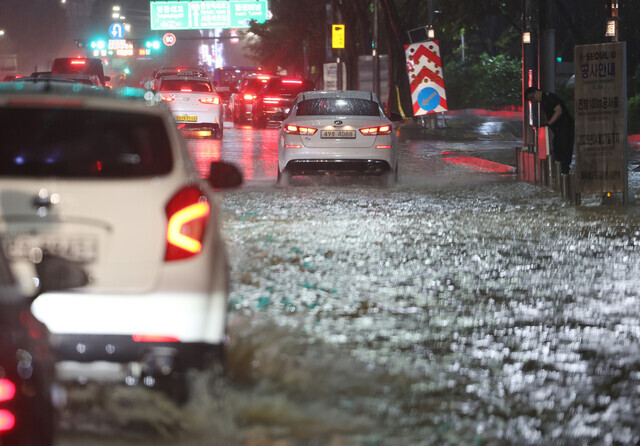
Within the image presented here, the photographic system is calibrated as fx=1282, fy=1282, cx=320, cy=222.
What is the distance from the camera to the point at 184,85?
111ft

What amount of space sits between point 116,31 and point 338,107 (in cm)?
9519

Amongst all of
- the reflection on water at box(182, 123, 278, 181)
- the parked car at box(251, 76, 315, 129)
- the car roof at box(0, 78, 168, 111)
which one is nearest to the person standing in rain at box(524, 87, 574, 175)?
the reflection on water at box(182, 123, 278, 181)

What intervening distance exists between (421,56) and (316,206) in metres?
21.1

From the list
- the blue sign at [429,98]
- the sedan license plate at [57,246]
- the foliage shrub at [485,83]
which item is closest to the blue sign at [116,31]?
the foliage shrub at [485,83]

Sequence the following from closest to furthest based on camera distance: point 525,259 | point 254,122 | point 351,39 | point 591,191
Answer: point 525,259, point 591,191, point 254,122, point 351,39

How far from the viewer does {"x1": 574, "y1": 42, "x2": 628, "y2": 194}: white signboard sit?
50.1 feet

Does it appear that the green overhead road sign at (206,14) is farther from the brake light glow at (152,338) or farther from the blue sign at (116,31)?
the brake light glow at (152,338)

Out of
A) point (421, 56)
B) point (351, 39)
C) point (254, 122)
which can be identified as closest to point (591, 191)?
point (421, 56)

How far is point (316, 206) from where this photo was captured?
51.5 feet

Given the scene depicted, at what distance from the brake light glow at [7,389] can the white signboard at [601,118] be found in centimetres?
1285

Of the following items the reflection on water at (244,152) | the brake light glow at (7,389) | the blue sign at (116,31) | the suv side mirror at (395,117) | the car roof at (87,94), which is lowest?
the reflection on water at (244,152)

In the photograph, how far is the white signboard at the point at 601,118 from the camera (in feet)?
50.1

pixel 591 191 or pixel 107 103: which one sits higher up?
pixel 107 103

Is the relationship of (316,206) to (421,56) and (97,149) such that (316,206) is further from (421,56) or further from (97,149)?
(421,56)
